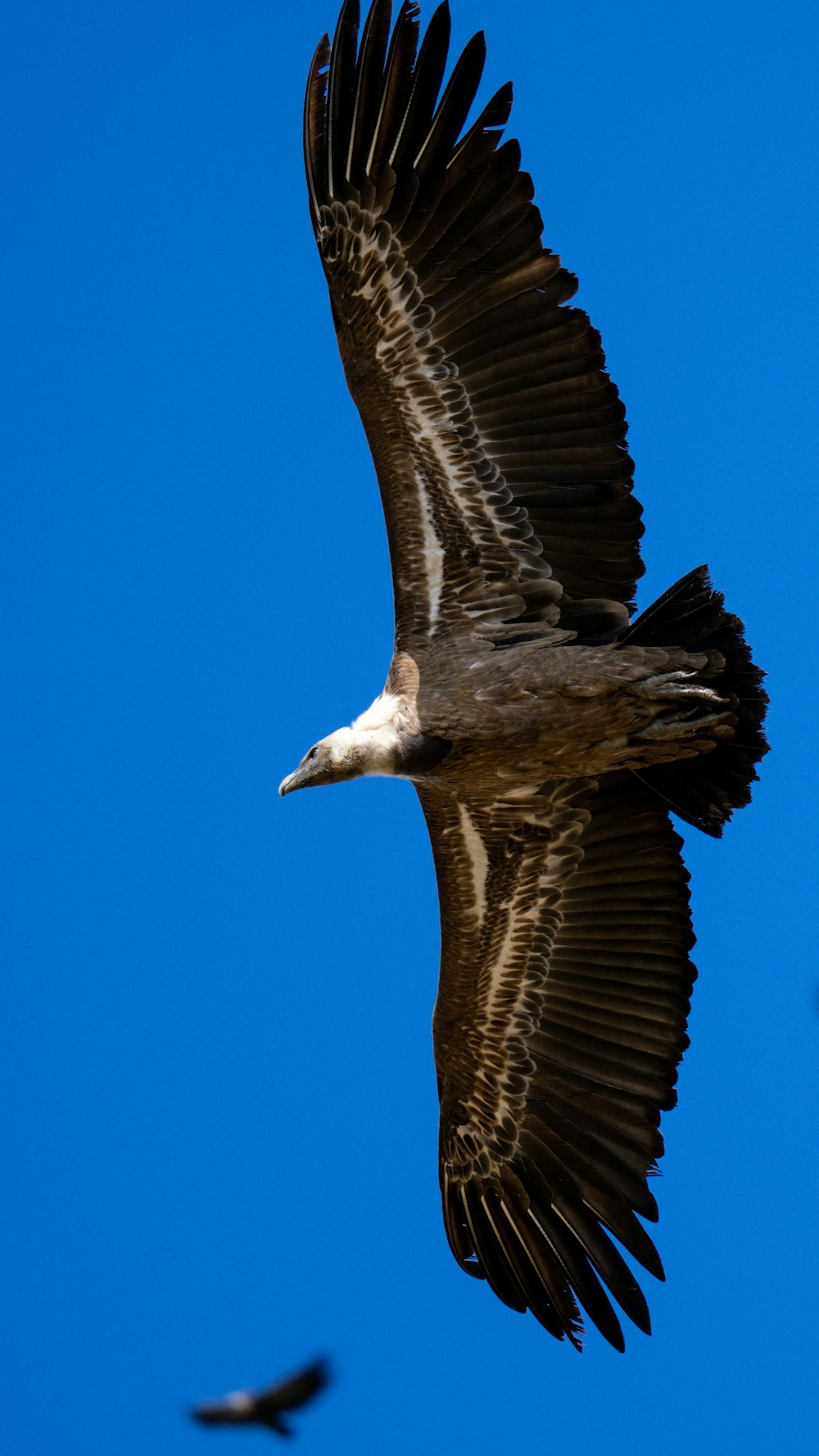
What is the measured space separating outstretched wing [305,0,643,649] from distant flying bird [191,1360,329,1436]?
8.79ft

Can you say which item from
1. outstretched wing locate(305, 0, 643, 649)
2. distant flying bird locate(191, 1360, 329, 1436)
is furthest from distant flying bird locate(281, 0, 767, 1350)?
distant flying bird locate(191, 1360, 329, 1436)

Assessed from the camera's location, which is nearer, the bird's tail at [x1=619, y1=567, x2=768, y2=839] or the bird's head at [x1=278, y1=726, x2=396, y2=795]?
the bird's tail at [x1=619, y1=567, x2=768, y2=839]

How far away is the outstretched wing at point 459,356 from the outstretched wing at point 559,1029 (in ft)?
2.91

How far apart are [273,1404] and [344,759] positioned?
2311mm

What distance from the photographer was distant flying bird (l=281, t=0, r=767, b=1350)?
6.87m

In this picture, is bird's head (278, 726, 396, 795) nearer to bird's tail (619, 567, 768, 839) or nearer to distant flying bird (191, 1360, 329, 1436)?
bird's tail (619, 567, 768, 839)

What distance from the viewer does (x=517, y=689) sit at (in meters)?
7.04

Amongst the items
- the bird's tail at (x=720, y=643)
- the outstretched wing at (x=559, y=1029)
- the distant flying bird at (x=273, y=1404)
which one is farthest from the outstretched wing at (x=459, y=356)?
the distant flying bird at (x=273, y=1404)

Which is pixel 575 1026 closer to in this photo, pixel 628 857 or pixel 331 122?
pixel 628 857

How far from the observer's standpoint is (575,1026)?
7.78 m

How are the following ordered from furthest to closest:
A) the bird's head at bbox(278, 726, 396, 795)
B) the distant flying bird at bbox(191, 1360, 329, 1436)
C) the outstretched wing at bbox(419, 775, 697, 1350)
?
the outstretched wing at bbox(419, 775, 697, 1350) → the bird's head at bbox(278, 726, 396, 795) → the distant flying bird at bbox(191, 1360, 329, 1436)

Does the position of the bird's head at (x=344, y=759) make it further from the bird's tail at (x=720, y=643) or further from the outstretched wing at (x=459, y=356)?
the bird's tail at (x=720, y=643)

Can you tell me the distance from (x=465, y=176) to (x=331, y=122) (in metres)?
0.51

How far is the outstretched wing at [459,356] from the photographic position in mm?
6785
